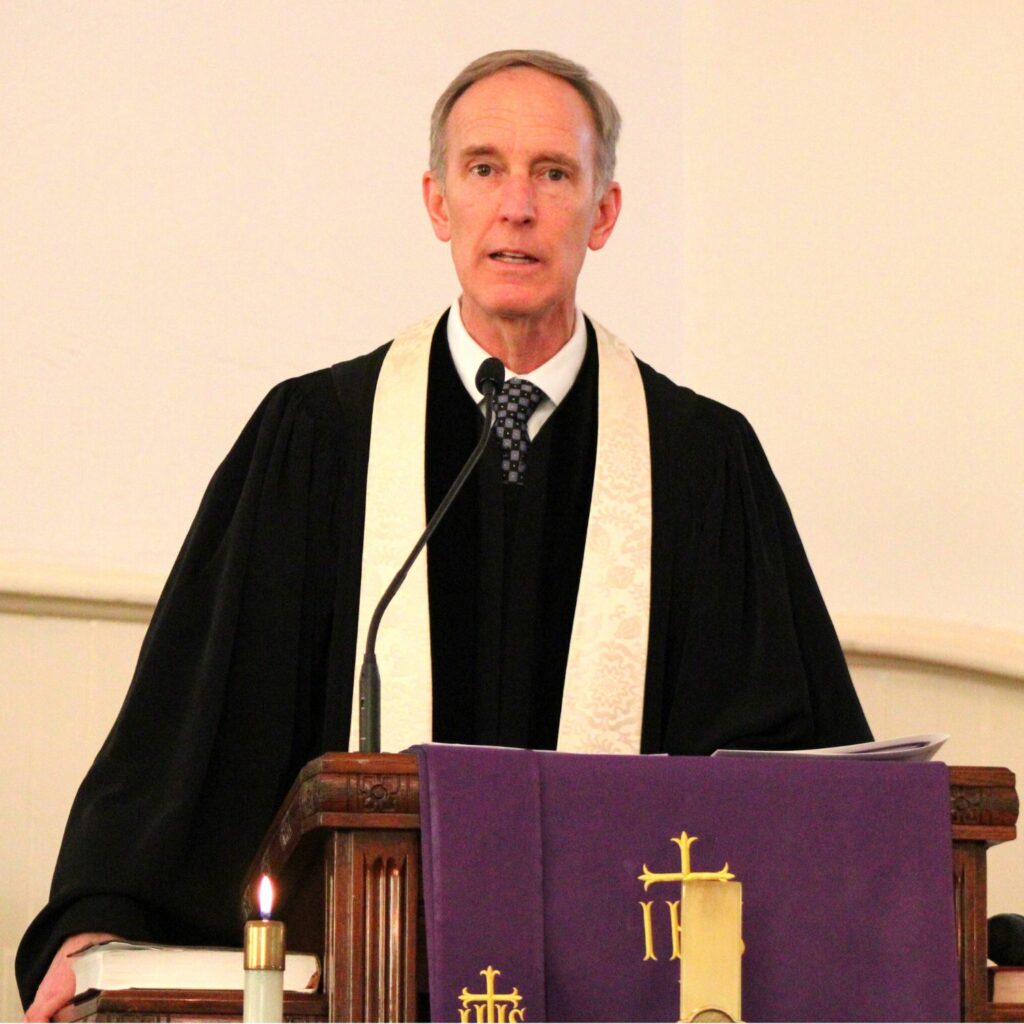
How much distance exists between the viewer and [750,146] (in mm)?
6016

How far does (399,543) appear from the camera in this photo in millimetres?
3994

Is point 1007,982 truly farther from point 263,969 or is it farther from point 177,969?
point 263,969

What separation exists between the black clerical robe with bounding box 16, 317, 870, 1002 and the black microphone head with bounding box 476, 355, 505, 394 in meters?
0.73

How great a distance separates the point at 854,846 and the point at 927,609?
104 inches

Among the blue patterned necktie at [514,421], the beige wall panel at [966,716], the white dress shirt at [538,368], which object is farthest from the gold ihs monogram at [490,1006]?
the beige wall panel at [966,716]

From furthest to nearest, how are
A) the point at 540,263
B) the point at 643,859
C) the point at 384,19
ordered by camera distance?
the point at 384,19 → the point at 540,263 → the point at 643,859

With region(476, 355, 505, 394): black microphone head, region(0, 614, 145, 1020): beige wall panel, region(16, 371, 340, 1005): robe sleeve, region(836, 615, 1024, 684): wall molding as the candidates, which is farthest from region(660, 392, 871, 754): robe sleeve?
region(0, 614, 145, 1020): beige wall panel

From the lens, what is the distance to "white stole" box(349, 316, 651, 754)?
3.88 metres

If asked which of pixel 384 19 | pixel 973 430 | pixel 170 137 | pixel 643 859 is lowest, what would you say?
pixel 643 859

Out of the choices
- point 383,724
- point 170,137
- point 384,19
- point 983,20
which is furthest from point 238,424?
point 983,20

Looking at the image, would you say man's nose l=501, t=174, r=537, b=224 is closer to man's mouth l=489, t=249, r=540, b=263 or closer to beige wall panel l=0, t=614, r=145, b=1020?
man's mouth l=489, t=249, r=540, b=263

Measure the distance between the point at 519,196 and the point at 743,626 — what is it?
96cm

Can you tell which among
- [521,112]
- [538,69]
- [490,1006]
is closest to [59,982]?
[490,1006]

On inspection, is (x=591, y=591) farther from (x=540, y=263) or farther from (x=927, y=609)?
(x=927, y=609)
